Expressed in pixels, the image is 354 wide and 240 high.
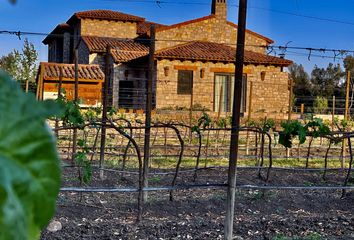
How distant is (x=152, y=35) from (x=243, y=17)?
7.08 ft

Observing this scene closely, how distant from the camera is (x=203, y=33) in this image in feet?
72.4

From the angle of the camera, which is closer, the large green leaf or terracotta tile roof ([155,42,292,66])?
the large green leaf


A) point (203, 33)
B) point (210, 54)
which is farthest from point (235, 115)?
point (203, 33)

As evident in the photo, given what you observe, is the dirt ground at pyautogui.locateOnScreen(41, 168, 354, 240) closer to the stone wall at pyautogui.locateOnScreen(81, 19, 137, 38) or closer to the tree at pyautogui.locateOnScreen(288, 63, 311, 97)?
the stone wall at pyautogui.locateOnScreen(81, 19, 137, 38)

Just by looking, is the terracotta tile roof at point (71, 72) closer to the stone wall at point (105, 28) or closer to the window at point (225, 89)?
the window at point (225, 89)

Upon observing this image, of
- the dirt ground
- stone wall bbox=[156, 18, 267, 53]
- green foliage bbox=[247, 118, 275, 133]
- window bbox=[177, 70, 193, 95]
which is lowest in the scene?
the dirt ground

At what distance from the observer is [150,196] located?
6.80 metres

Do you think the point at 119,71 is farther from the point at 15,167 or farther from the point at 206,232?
the point at 15,167

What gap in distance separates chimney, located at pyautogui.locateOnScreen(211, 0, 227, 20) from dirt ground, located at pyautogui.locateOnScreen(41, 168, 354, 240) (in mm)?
15175

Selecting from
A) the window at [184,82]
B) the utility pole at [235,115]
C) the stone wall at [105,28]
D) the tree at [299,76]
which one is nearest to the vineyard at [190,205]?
the utility pole at [235,115]

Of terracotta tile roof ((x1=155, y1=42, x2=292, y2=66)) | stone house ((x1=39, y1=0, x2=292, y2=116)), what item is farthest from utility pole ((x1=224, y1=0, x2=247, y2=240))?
terracotta tile roof ((x1=155, y1=42, x2=292, y2=66))

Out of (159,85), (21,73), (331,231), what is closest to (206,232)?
(331,231)

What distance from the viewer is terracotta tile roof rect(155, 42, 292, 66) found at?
19578 millimetres

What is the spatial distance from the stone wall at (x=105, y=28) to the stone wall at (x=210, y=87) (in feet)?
18.0
